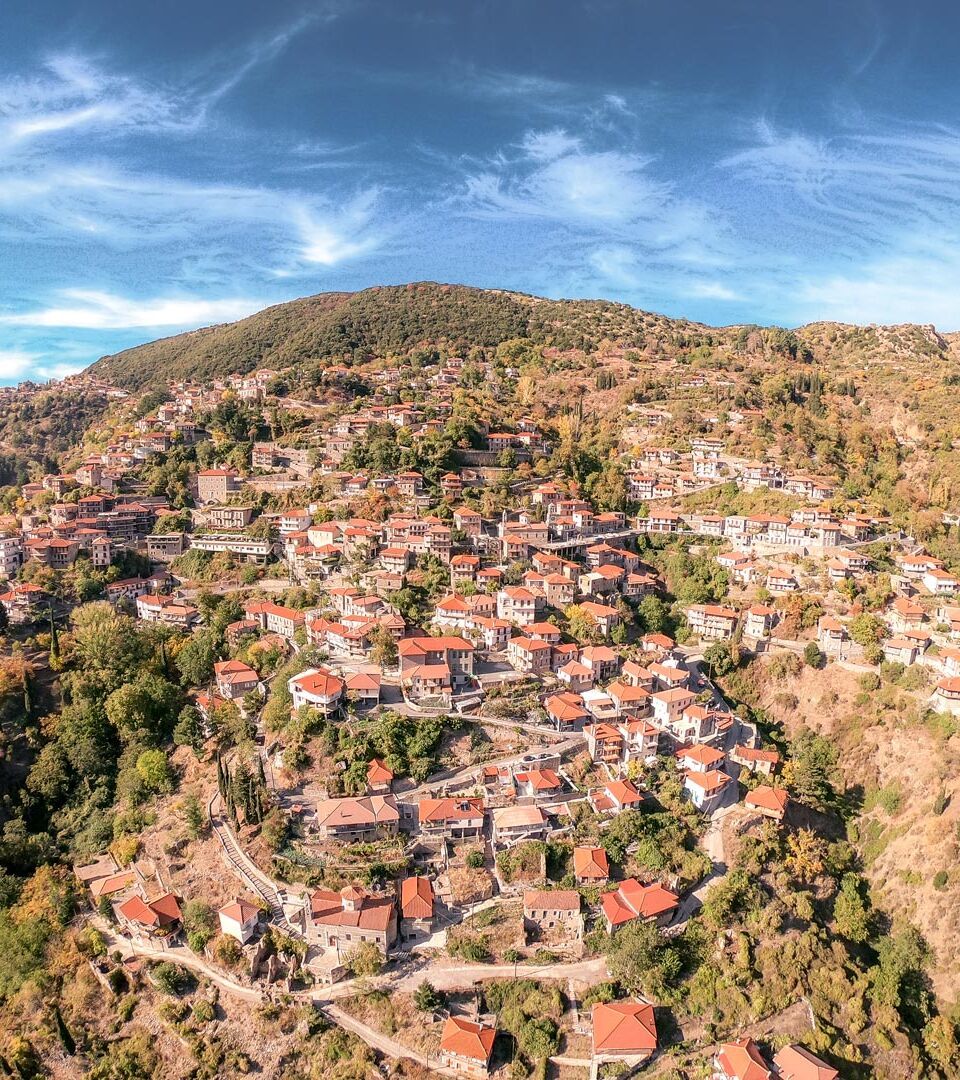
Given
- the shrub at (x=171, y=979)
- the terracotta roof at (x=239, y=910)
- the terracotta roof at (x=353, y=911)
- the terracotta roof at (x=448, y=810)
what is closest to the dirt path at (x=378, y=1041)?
the terracotta roof at (x=353, y=911)

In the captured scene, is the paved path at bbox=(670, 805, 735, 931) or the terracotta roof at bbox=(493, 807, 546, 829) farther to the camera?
the terracotta roof at bbox=(493, 807, 546, 829)

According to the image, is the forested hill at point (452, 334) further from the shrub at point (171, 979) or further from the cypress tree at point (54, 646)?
the shrub at point (171, 979)

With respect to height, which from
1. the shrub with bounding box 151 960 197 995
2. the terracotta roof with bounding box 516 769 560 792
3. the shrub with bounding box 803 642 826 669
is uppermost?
the shrub with bounding box 803 642 826 669

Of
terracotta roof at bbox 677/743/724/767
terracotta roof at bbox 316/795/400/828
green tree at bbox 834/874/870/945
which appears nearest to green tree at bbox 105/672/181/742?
terracotta roof at bbox 316/795/400/828

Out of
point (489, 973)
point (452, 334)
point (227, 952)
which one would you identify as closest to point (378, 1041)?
point (489, 973)

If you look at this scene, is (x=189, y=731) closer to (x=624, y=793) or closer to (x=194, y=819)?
(x=194, y=819)

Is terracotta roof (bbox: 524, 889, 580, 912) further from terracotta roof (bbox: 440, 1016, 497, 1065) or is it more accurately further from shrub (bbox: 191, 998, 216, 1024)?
shrub (bbox: 191, 998, 216, 1024)
